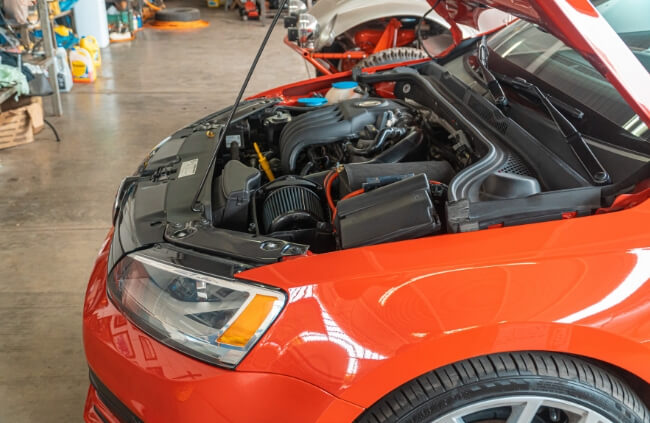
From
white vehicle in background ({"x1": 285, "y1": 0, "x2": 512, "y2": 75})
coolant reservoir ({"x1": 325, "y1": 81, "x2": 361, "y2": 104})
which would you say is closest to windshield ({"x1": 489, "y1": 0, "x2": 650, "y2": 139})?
coolant reservoir ({"x1": 325, "y1": 81, "x2": 361, "y2": 104})

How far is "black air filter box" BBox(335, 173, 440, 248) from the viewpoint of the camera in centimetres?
135

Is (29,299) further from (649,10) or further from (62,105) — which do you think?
(62,105)

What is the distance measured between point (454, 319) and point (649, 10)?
1.34 metres

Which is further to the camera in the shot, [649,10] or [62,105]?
[62,105]

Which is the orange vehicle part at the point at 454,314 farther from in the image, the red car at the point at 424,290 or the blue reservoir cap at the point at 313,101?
the blue reservoir cap at the point at 313,101

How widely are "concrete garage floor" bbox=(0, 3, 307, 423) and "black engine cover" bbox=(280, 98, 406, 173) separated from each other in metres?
1.13

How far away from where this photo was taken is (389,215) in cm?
139

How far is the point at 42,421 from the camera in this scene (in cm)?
199

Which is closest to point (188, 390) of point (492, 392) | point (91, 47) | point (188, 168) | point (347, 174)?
point (492, 392)

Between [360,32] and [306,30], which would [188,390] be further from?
[360,32]

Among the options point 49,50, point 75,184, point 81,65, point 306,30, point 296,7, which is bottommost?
point 75,184

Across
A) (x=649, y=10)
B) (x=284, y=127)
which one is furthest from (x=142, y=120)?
(x=649, y=10)

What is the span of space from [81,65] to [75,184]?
8.78ft

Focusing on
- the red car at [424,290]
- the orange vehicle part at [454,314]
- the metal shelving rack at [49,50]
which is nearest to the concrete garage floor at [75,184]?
the metal shelving rack at [49,50]
